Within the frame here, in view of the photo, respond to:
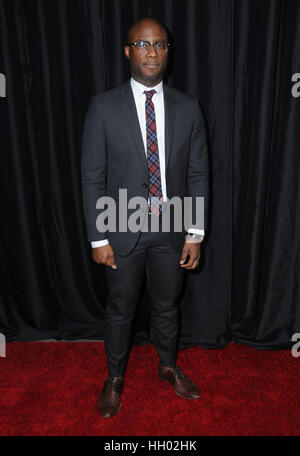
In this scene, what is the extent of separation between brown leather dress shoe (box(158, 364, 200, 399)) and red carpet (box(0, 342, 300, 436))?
0.11 feet

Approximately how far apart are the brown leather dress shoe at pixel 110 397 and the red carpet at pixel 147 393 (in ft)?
0.11

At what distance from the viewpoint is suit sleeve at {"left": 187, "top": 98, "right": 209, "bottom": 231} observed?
1.88 metres

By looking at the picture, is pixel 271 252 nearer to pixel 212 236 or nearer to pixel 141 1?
pixel 212 236

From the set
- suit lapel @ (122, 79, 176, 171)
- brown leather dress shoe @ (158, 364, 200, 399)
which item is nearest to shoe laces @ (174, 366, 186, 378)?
brown leather dress shoe @ (158, 364, 200, 399)

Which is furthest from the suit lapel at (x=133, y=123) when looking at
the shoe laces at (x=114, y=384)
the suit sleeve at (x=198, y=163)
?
the shoe laces at (x=114, y=384)

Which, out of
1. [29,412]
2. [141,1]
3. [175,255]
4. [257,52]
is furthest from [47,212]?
[257,52]

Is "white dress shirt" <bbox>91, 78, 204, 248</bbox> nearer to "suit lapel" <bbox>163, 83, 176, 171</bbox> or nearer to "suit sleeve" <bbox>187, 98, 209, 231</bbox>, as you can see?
"suit lapel" <bbox>163, 83, 176, 171</bbox>

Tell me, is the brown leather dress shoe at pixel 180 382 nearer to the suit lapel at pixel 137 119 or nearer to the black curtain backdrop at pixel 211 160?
the black curtain backdrop at pixel 211 160

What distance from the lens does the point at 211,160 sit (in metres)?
2.36

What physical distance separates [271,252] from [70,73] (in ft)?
5.23

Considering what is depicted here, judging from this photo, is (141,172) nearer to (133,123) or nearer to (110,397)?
(133,123)

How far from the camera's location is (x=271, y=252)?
249cm

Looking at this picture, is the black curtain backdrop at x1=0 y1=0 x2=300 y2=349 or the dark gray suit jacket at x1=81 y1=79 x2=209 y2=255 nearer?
the dark gray suit jacket at x1=81 y1=79 x2=209 y2=255

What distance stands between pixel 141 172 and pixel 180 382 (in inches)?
45.8
